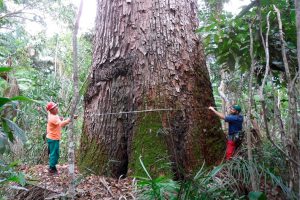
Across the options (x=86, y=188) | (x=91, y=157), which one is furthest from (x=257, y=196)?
(x=91, y=157)

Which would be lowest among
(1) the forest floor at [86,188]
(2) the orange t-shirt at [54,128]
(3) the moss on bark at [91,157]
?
(1) the forest floor at [86,188]

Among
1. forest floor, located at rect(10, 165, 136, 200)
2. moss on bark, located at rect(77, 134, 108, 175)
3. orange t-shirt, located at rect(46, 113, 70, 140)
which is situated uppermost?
orange t-shirt, located at rect(46, 113, 70, 140)

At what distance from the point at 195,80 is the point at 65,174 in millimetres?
2021

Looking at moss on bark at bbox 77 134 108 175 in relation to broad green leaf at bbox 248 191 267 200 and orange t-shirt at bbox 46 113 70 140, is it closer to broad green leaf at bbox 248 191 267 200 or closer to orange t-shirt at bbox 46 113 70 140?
orange t-shirt at bbox 46 113 70 140

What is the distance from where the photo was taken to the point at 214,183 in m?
3.09

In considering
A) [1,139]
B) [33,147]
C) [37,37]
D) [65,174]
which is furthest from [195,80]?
[37,37]

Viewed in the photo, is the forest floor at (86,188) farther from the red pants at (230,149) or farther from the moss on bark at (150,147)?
the red pants at (230,149)

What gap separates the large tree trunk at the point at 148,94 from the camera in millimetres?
3818

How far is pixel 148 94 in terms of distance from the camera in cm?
390

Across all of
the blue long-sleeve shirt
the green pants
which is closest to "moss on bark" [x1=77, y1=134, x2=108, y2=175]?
the green pants

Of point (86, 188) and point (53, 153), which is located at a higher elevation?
point (53, 153)

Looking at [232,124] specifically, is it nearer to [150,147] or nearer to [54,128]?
[150,147]

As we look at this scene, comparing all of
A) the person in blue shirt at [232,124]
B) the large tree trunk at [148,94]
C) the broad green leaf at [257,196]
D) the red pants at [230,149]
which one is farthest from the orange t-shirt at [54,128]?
the broad green leaf at [257,196]

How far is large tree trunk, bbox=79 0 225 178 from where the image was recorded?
3818mm
